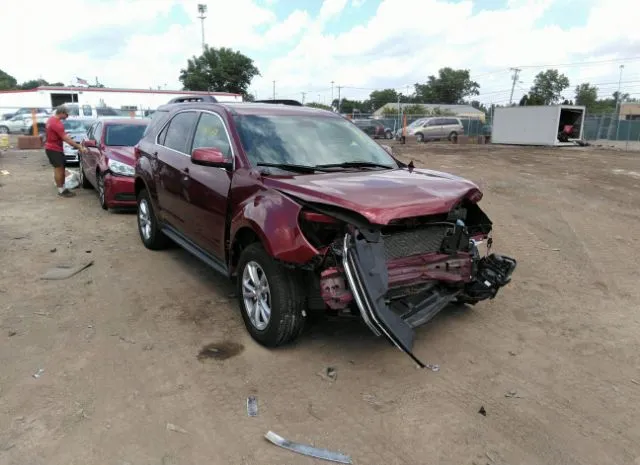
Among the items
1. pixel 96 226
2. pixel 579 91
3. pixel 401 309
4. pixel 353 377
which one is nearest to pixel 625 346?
pixel 401 309

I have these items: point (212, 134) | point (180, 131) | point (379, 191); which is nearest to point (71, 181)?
point (180, 131)

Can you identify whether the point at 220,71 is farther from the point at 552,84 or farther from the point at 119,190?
the point at 552,84

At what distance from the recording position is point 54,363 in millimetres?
3699

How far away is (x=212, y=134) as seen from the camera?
4.81m

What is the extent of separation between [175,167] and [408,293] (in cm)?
298

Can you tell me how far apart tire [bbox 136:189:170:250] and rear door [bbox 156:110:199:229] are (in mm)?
487

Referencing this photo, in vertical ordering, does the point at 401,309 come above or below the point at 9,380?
above

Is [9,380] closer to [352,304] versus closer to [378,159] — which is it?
[352,304]

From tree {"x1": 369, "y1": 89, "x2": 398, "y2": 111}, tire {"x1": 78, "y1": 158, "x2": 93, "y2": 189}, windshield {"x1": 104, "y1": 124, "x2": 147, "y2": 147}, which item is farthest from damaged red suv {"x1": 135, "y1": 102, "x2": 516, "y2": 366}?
tree {"x1": 369, "y1": 89, "x2": 398, "y2": 111}

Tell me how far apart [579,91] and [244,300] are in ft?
362

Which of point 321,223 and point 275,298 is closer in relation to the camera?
point 321,223

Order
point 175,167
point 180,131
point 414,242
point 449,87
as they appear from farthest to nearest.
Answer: point 449,87, point 180,131, point 175,167, point 414,242

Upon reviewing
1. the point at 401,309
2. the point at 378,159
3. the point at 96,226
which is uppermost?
the point at 378,159

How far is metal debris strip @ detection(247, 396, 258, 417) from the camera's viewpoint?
10.3ft
